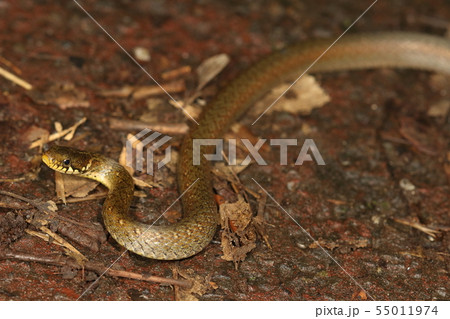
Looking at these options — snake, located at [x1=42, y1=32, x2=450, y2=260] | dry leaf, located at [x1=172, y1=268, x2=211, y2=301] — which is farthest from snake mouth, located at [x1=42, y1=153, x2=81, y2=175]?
dry leaf, located at [x1=172, y1=268, x2=211, y2=301]

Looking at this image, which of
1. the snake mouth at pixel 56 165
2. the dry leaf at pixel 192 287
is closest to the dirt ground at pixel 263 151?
the dry leaf at pixel 192 287

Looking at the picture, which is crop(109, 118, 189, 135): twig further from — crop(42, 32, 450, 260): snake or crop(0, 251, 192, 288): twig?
crop(0, 251, 192, 288): twig

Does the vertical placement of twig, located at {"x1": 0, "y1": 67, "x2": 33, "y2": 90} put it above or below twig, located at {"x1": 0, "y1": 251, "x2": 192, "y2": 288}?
above

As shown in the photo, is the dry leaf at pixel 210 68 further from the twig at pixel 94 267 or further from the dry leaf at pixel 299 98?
the twig at pixel 94 267

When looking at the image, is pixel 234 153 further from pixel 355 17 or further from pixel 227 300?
pixel 355 17

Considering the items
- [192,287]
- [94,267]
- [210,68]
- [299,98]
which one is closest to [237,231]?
[192,287]

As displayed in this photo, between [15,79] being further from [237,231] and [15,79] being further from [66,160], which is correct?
[237,231]

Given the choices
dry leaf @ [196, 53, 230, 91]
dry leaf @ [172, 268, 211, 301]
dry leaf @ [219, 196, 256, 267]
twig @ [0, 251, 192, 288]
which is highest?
dry leaf @ [196, 53, 230, 91]
